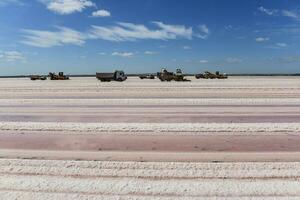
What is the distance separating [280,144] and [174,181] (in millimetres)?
3606

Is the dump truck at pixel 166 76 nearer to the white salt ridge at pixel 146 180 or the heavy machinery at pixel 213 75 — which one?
the heavy machinery at pixel 213 75

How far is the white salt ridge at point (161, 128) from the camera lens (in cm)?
978

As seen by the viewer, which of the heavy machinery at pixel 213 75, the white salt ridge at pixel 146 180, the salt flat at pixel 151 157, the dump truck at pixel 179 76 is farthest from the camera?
the heavy machinery at pixel 213 75

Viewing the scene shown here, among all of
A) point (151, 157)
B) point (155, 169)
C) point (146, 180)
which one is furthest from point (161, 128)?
point (146, 180)

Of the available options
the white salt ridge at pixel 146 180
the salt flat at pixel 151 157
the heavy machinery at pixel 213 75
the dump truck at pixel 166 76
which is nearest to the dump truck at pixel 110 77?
the dump truck at pixel 166 76

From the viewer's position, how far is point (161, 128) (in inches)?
405

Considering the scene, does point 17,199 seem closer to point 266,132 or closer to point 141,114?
point 266,132

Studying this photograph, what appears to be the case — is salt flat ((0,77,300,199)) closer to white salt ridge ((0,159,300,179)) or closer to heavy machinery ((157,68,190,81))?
white salt ridge ((0,159,300,179))

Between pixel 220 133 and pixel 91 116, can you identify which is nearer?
pixel 220 133

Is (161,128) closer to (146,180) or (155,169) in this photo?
(155,169)

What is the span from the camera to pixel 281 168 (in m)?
6.27

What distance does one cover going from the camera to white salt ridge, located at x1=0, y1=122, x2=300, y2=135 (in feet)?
32.1

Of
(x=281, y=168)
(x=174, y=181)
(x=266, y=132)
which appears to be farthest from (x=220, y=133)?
(x=174, y=181)

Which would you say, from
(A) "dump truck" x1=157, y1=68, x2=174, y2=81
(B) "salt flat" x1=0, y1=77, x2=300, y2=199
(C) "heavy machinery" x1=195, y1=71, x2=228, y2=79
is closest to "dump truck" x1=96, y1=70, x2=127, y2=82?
(A) "dump truck" x1=157, y1=68, x2=174, y2=81
